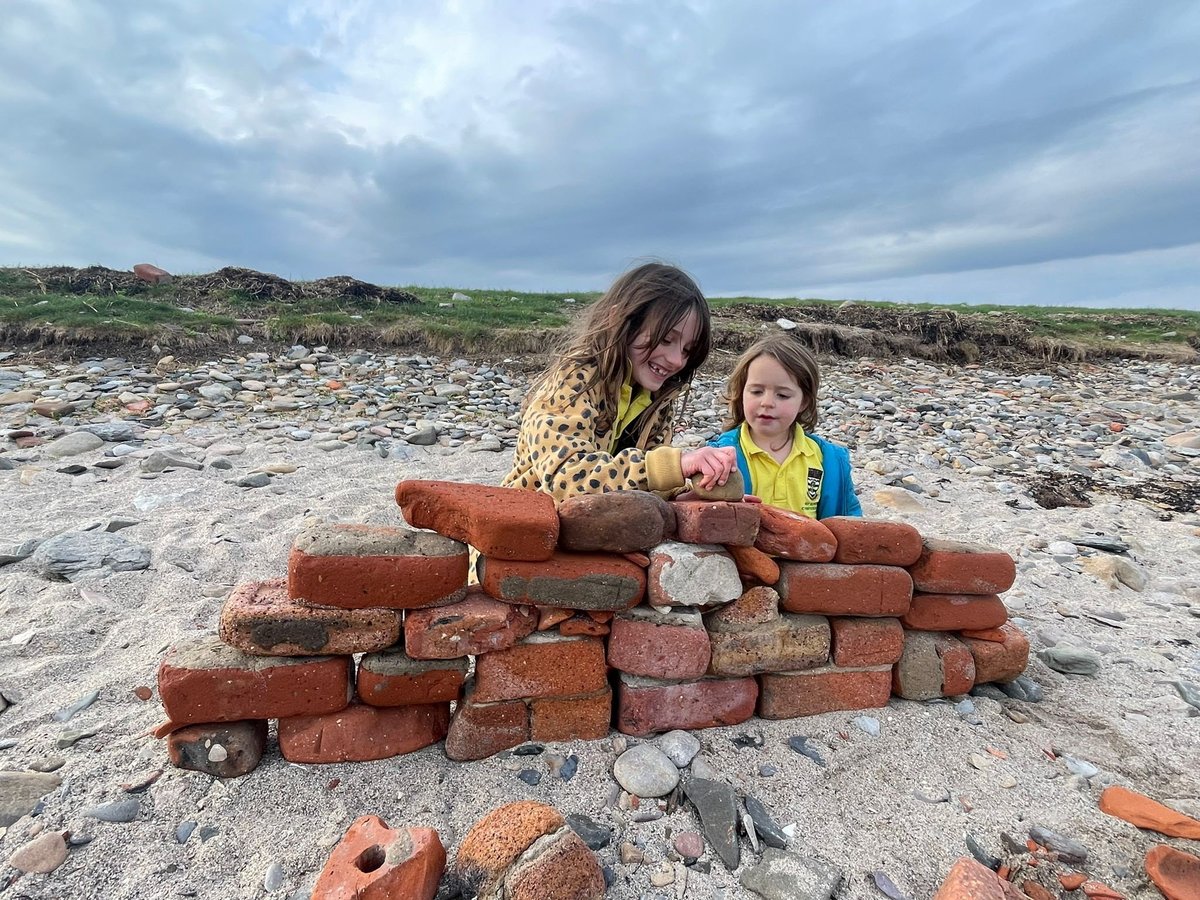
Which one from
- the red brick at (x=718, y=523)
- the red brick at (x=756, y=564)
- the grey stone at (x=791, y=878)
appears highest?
the red brick at (x=718, y=523)

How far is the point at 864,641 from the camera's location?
96.8 inches

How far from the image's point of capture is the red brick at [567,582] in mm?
2109

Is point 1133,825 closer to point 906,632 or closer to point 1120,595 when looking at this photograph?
point 906,632

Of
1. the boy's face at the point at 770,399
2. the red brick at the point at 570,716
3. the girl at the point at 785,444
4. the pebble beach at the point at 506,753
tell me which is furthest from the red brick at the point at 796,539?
the boy's face at the point at 770,399

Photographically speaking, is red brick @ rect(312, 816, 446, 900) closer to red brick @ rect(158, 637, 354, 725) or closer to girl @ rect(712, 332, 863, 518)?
red brick @ rect(158, 637, 354, 725)

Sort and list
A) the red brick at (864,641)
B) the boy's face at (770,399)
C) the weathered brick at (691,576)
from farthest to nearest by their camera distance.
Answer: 1. the boy's face at (770,399)
2. the red brick at (864,641)
3. the weathered brick at (691,576)

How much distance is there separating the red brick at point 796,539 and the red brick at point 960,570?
0.41 m

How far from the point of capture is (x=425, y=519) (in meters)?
2.12

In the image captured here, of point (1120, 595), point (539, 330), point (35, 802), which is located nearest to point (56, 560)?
point (35, 802)

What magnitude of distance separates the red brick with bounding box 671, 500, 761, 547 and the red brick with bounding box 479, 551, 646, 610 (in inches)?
9.8

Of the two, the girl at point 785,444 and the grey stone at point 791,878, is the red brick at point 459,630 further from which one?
the girl at point 785,444

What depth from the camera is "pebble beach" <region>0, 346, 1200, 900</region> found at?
184 cm

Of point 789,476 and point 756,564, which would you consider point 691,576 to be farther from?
point 789,476

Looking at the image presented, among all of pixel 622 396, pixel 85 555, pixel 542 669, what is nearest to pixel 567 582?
pixel 542 669
